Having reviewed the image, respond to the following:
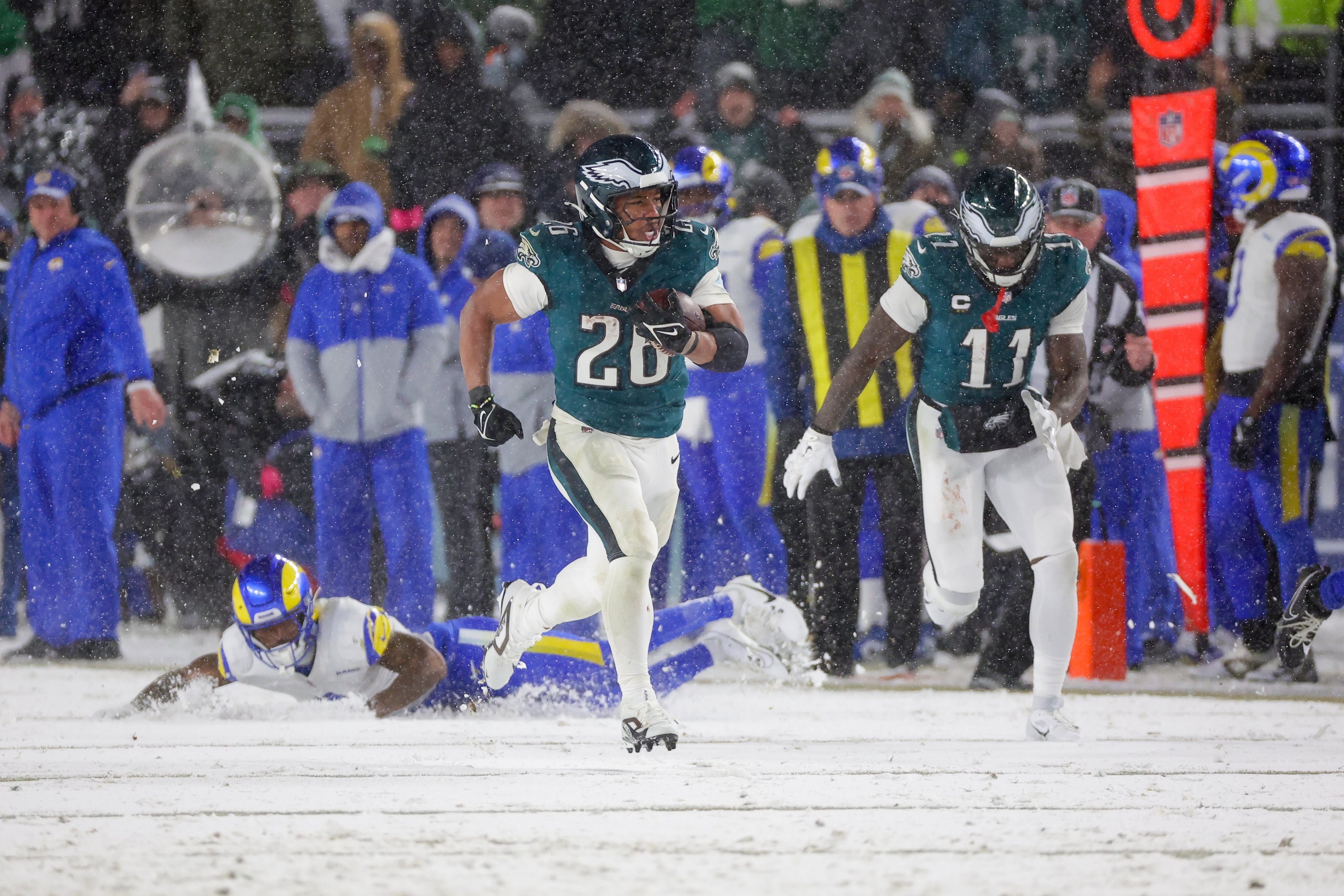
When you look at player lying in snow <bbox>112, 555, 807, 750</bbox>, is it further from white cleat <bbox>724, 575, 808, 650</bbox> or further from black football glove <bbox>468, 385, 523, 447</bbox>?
black football glove <bbox>468, 385, 523, 447</bbox>

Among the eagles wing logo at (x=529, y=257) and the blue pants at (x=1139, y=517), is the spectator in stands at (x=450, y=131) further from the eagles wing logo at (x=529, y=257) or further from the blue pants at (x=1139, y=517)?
the blue pants at (x=1139, y=517)

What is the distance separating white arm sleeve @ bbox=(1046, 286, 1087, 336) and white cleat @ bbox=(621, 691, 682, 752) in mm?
1842

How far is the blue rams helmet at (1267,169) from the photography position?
6.28 m

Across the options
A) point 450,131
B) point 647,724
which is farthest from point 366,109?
point 647,724

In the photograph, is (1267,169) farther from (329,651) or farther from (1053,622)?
(329,651)

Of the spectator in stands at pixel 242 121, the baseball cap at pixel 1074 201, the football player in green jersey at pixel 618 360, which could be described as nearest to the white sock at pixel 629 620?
the football player in green jersey at pixel 618 360

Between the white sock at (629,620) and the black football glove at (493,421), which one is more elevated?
the black football glove at (493,421)

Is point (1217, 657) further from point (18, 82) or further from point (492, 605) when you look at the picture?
point (18, 82)

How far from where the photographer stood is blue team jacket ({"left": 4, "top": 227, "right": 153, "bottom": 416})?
6754 millimetres

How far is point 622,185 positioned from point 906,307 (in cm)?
118

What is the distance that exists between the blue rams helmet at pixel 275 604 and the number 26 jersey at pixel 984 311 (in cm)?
220

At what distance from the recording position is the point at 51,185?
6.75 m

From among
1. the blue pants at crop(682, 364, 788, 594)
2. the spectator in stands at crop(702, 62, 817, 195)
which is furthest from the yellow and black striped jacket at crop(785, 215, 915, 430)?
the spectator in stands at crop(702, 62, 817, 195)

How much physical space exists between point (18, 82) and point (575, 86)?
104 inches
